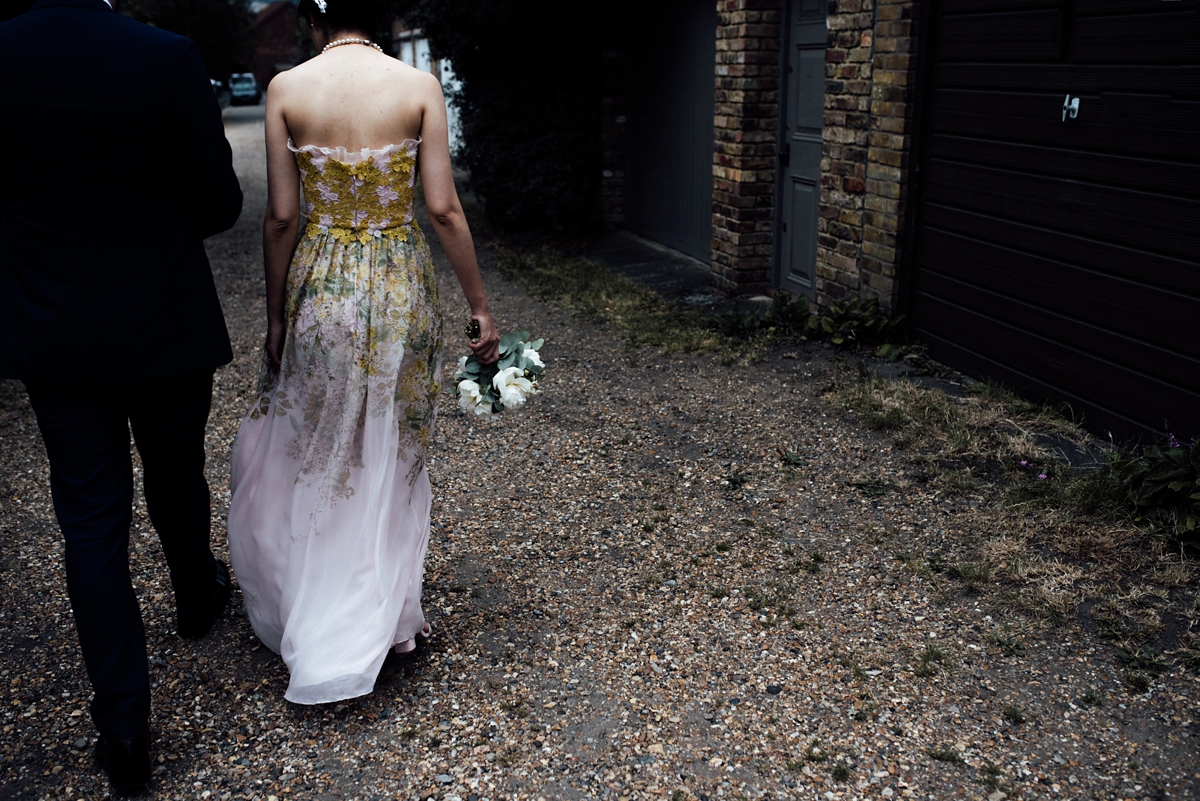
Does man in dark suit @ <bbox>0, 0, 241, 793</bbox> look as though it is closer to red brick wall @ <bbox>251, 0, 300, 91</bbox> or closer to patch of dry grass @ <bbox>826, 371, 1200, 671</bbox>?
patch of dry grass @ <bbox>826, 371, 1200, 671</bbox>

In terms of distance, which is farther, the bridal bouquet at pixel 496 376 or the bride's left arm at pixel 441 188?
the bridal bouquet at pixel 496 376

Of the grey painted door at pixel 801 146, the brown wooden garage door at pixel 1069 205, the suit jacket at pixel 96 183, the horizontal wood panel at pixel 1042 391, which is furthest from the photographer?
the grey painted door at pixel 801 146


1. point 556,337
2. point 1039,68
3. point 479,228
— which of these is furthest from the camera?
point 479,228

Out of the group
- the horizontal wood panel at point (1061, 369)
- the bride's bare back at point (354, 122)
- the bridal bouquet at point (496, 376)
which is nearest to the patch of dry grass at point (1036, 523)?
the horizontal wood panel at point (1061, 369)

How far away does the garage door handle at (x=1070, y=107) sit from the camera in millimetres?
4496

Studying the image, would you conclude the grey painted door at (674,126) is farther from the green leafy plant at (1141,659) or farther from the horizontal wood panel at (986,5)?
the green leafy plant at (1141,659)

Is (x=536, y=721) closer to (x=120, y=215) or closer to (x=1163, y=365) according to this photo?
(x=120, y=215)

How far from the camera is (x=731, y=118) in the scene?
7211mm

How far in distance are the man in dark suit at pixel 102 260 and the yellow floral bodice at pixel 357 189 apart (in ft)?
0.75

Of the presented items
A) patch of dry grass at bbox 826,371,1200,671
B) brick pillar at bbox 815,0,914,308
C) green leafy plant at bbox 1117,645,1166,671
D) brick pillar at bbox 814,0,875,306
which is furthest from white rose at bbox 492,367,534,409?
brick pillar at bbox 814,0,875,306

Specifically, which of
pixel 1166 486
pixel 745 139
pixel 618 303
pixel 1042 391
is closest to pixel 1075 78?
pixel 1042 391

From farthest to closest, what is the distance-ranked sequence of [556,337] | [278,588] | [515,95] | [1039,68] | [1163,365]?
[515,95]
[556,337]
[1039,68]
[1163,365]
[278,588]

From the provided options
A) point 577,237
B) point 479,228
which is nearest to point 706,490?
point 577,237

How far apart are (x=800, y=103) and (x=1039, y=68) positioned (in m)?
2.32
